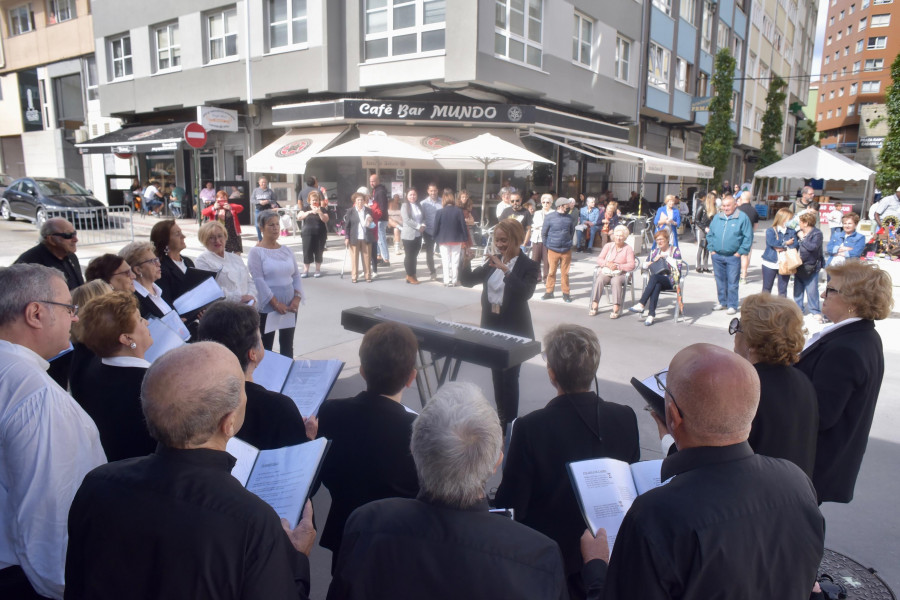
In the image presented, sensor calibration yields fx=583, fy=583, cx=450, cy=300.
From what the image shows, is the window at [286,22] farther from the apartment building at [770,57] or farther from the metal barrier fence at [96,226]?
the apartment building at [770,57]

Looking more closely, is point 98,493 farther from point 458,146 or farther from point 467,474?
point 458,146

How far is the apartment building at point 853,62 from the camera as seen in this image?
63594 mm

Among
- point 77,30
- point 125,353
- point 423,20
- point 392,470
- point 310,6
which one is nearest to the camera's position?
point 392,470

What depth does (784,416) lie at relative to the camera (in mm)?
2344

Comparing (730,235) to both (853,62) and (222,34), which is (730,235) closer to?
(222,34)

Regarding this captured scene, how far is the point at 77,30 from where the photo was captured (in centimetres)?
2498

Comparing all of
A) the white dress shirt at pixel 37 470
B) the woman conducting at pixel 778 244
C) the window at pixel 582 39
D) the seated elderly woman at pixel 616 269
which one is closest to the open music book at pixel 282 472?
the white dress shirt at pixel 37 470

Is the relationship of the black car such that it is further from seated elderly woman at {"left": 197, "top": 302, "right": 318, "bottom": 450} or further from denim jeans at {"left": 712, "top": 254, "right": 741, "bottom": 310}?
seated elderly woman at {"left": 197, "top": 302, "right": 318, "bottom": 450}

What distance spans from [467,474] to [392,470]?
2.37 ft

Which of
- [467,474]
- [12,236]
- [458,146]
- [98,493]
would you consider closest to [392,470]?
[467,474]

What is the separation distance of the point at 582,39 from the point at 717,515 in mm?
20144

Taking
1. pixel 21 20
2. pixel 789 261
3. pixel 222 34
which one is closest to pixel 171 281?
pixel 789 261

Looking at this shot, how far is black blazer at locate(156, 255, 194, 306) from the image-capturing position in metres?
4.67

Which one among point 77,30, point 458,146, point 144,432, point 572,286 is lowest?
point 572,286
